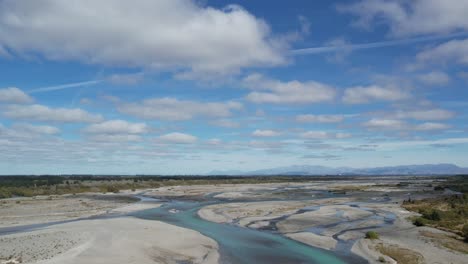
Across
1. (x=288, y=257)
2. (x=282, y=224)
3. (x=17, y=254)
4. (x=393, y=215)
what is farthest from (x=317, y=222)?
(x=17, y=254)

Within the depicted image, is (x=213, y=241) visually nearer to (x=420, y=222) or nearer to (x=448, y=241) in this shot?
(x=448, y=241)

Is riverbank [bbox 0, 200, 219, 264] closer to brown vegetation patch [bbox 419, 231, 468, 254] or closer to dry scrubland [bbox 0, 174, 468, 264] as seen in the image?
dry scrubland [bbox 0, 174, 468, 264]

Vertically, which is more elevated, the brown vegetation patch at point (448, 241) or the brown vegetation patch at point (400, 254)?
the brown vegetation patch at point (448, 241)

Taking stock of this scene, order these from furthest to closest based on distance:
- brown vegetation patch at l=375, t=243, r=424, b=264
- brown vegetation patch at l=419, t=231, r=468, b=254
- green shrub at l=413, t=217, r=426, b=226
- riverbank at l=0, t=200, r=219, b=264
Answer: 1. green shrub at l=413, t=217, r=426, b=226
2. brown vegetation patch at l=419, t=231, r=468, b=254
3. riverbank at l=0, t=200, r=219, b=264
4. brown vegetation patch at l=375, t=243, r=424, b=264

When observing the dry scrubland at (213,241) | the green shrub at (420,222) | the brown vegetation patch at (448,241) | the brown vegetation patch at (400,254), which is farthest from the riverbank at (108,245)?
the green shrub at (420,222)

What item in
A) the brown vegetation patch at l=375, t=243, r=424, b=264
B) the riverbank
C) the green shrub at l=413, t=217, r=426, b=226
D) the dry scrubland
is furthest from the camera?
the green shrub at l=413, t=217, r=426, b=226

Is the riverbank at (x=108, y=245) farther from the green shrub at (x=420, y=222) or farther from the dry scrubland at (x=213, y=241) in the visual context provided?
the green shrub at (x=420, y=222)

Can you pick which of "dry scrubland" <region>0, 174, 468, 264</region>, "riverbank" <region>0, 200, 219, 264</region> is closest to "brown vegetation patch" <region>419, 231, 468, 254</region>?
"dry scrubland" <region>0, 174, 468, 264</region>

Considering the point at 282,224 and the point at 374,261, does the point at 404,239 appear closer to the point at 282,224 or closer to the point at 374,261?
the point at 374,261

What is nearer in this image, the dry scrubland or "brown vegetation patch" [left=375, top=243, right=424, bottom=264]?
"brown vegetation patch" [left=375, top=243, right=424, bottom=264]

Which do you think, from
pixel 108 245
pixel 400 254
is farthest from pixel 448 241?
pixel 108 245

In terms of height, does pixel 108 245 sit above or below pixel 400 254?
above
